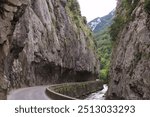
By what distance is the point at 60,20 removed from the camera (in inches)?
3711

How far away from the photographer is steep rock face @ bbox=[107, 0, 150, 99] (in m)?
41.5

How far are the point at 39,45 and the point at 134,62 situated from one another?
106ft

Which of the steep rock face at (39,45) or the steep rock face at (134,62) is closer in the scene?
the steep rock face at (134,62)

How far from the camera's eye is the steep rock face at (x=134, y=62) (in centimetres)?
4150

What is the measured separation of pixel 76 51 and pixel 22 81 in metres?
39.6

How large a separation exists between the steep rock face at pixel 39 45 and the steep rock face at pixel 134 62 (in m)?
14.8

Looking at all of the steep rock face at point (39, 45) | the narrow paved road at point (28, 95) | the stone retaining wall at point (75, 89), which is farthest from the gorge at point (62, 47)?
the stone retaining wall at point (75, 89)

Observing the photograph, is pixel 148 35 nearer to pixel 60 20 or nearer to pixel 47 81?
pixel 47 81

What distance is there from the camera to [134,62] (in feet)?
153

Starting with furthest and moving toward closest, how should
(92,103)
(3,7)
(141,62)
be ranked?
(141,62) → (3,7) → (92,103)

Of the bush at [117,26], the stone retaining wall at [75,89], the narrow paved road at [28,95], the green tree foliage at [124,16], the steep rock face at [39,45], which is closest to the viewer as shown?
the steep rock face at [39,45]

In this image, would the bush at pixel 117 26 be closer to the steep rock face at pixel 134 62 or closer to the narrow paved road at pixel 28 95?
the steep rock face at pixel 134 62

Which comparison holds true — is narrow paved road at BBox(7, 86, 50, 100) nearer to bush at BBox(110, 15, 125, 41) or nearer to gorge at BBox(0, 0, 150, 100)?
gorge at BBox(0, 0, 150, 100)

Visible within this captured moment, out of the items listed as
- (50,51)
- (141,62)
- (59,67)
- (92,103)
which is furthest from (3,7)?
(59,67)
